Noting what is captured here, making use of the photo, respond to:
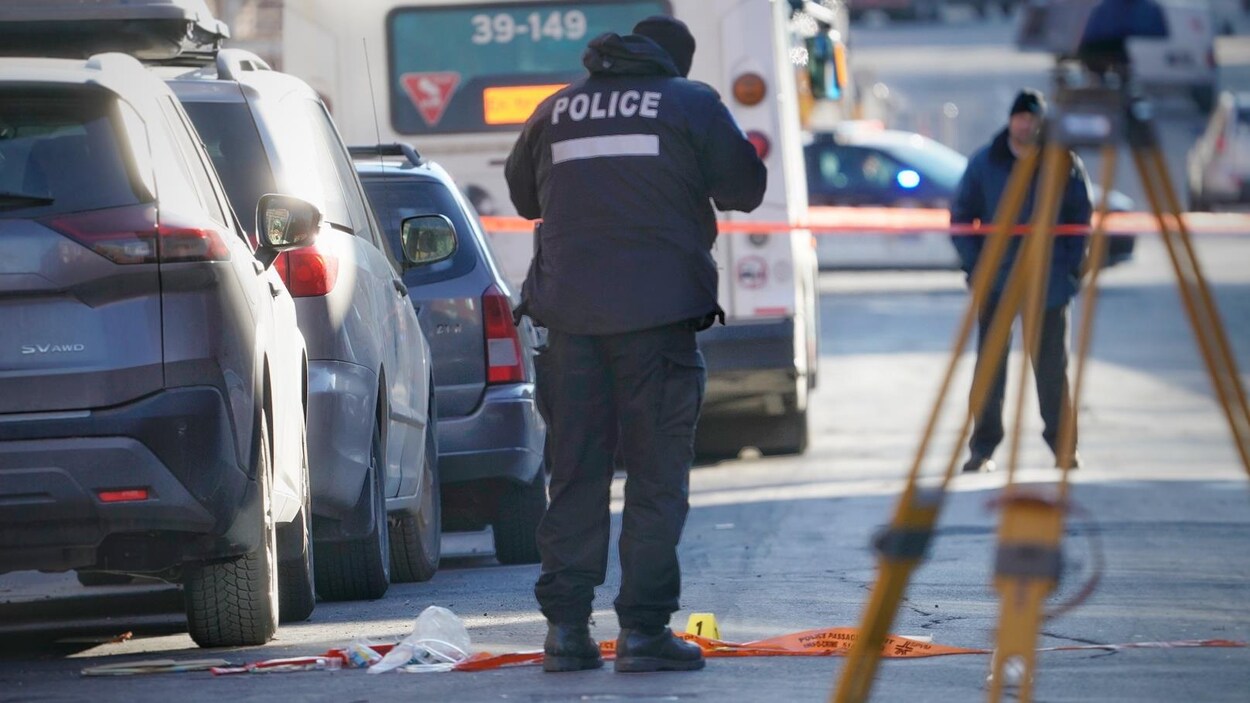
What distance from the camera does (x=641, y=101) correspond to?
6.92 metres

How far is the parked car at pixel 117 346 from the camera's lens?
6.49 meters

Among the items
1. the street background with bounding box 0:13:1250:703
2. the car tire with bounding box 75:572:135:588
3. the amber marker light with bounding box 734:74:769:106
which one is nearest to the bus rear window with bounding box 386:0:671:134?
the amber marker light with bounding box 734:74:769:106

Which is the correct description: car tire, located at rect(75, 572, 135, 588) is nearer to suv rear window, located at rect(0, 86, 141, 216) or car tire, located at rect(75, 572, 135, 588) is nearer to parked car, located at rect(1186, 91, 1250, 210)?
suv rear window, located at rect(0, 86, 141, 216)

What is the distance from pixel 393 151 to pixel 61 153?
4.52m

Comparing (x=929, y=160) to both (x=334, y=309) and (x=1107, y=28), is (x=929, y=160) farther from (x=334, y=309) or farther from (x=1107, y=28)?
(x=1107, y=28)

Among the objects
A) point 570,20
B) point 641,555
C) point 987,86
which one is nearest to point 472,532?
point 570,20

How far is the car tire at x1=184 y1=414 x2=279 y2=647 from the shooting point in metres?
7.16

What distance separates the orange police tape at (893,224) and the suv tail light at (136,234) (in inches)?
98.3

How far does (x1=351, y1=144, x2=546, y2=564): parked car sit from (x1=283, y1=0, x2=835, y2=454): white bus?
10.8 feet

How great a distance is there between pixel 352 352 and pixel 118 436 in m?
1.73

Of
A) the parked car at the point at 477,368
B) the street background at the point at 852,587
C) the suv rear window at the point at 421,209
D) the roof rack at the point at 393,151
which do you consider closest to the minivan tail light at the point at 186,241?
the street background at the point at 852,587

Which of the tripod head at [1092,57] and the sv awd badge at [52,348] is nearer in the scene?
the tripod head at [1092,57]

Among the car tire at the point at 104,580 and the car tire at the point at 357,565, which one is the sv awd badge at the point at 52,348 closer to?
the car tire at the point at 357,565

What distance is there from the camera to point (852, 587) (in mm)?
8836
